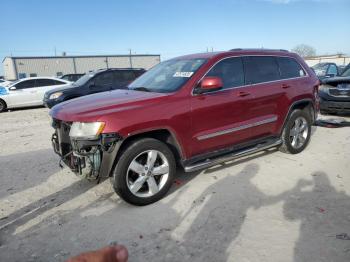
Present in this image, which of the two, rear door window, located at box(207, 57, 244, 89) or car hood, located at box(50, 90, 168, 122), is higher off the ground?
rear door window, located at box(207, 57, 244, 89)

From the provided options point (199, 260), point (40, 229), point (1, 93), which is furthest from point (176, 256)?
point (1, 93)

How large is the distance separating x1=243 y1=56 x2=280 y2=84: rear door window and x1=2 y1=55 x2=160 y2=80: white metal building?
47.2 m

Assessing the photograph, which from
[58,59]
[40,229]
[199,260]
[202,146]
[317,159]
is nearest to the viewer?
[199,260]

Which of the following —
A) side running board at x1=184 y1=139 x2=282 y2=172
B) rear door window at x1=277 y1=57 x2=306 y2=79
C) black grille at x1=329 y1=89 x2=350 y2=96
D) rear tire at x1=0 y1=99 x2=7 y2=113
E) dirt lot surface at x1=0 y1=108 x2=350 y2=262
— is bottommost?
dirt lot surface at x1=0 y1=108 x2=350 y2=262

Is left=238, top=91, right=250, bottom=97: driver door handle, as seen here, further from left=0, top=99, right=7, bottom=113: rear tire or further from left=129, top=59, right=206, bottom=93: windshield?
left=0, top=99, right=7, bottom=113: rear tire

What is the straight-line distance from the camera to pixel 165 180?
3.91 metres

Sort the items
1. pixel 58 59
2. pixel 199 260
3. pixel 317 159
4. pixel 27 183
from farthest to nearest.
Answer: pixel 58 59, pixel 317 159, pixel 27 183, pixel 199 260

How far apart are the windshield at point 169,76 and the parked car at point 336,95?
5.79 m

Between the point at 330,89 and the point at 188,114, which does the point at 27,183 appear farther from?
the point at 330,89

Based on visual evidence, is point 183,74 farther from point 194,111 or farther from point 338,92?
point 338,92

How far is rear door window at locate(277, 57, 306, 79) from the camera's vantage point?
535cm

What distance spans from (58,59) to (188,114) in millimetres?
49536

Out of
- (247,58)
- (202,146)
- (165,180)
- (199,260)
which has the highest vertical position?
(247,58)

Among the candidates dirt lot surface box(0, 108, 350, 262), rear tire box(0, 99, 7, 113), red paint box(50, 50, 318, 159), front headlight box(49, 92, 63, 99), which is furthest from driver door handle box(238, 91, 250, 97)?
rear tire box(0, 99, 7, 113)
